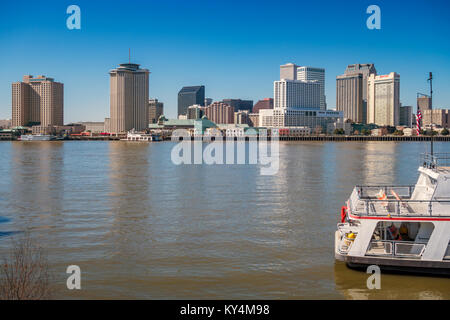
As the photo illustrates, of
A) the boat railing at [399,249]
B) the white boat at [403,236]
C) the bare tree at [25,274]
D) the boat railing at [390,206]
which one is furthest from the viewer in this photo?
the boat railing at [390,206]

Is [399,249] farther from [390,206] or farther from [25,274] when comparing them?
[25,274]

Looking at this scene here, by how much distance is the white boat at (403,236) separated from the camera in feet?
39.5

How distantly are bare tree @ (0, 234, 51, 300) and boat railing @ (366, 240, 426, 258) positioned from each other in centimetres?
793

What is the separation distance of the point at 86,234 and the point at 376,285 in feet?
32.5

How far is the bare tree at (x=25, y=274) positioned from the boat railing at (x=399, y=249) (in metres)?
7.93

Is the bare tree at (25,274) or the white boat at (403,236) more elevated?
the white boat at (403,236)

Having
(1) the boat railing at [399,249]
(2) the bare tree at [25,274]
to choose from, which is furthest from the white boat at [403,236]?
(2) the bare tree at [25,274]

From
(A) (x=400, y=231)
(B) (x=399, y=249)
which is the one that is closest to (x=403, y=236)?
(A) (x=400, y=231)

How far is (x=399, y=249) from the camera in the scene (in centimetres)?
1231

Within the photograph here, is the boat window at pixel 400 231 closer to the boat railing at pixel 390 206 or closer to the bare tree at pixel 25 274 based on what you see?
the boat railing at pixel 390 206

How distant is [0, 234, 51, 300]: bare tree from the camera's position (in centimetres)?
934

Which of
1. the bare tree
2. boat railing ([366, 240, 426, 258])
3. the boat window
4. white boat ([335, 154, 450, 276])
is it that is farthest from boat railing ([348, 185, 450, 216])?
the bare tree
